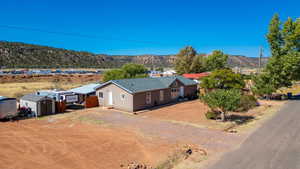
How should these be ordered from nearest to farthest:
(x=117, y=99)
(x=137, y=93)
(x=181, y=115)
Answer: (x=181, y=115) → (x=137, y=93) → (x=117, y=99)

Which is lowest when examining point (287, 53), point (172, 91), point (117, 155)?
point (117, 155)

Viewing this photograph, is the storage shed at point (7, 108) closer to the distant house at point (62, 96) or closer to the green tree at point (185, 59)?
the distant house at point (62, 96)

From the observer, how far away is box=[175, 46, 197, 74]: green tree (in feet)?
192

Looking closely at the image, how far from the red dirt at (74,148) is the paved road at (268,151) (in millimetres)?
3332

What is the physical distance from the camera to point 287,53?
32125mm

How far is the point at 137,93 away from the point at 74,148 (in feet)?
39.2

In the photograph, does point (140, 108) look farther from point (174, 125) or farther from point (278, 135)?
point (278, 135)

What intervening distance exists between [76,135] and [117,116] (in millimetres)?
6462

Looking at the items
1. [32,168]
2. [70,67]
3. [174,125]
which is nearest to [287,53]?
[174,125]

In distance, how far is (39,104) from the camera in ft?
67.7

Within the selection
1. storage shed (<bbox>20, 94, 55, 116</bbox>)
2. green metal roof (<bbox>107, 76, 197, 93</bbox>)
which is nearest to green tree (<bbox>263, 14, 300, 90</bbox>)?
green metal roof (<bbox>107, 76, 197, 93</bbox>)

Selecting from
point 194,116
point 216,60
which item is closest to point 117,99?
point 194,116

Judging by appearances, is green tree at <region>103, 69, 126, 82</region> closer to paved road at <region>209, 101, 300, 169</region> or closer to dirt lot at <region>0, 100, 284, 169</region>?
dirt lot at <region>0, 100, 284, 169</region>

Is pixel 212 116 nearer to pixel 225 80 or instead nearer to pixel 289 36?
pixel 225 80
